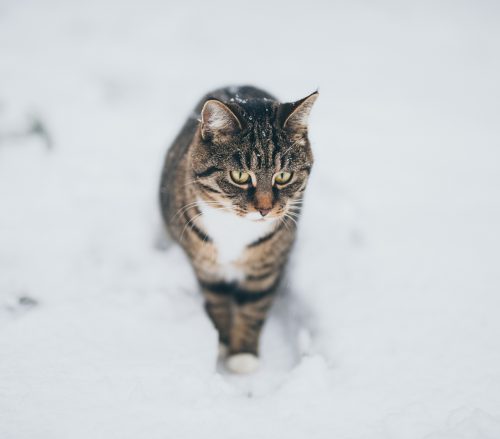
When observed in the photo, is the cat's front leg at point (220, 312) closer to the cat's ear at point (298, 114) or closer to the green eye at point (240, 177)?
the green eye at point (240, 177)

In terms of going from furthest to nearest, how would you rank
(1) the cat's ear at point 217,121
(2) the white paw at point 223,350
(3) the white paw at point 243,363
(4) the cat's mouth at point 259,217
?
(2) the white paw at point 223,350, (3) the white paw at point 243,363, (4) the cat's mouth at point 259,217, (1) the cat's ear at point 217,121

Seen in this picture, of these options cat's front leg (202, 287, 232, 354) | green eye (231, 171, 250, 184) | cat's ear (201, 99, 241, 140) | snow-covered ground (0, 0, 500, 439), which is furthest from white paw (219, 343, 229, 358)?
cat's ear (201, 99, 241, 140)

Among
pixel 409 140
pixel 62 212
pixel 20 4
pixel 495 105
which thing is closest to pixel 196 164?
pixel 62 212

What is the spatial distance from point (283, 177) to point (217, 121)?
0.30 metres

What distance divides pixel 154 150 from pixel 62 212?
2.36 feet

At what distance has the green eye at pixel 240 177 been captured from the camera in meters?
1.54

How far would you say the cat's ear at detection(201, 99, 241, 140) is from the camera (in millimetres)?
1459

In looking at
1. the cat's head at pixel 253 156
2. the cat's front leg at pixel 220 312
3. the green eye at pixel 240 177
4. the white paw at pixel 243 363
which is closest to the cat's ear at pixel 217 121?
the cat's head at pixel 253 156

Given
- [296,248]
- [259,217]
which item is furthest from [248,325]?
[259,217]

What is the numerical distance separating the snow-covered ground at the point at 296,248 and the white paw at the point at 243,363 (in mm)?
38

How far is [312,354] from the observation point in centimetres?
175

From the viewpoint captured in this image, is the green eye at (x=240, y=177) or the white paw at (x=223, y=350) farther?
the white paw at (x=223, y=350)

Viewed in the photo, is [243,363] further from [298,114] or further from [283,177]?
[298,114]

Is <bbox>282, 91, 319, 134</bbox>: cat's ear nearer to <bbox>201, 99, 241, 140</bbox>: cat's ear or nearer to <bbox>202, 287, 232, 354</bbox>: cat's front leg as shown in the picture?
<bbox>201, 99, 241, 140</bbox>: cat's ear
